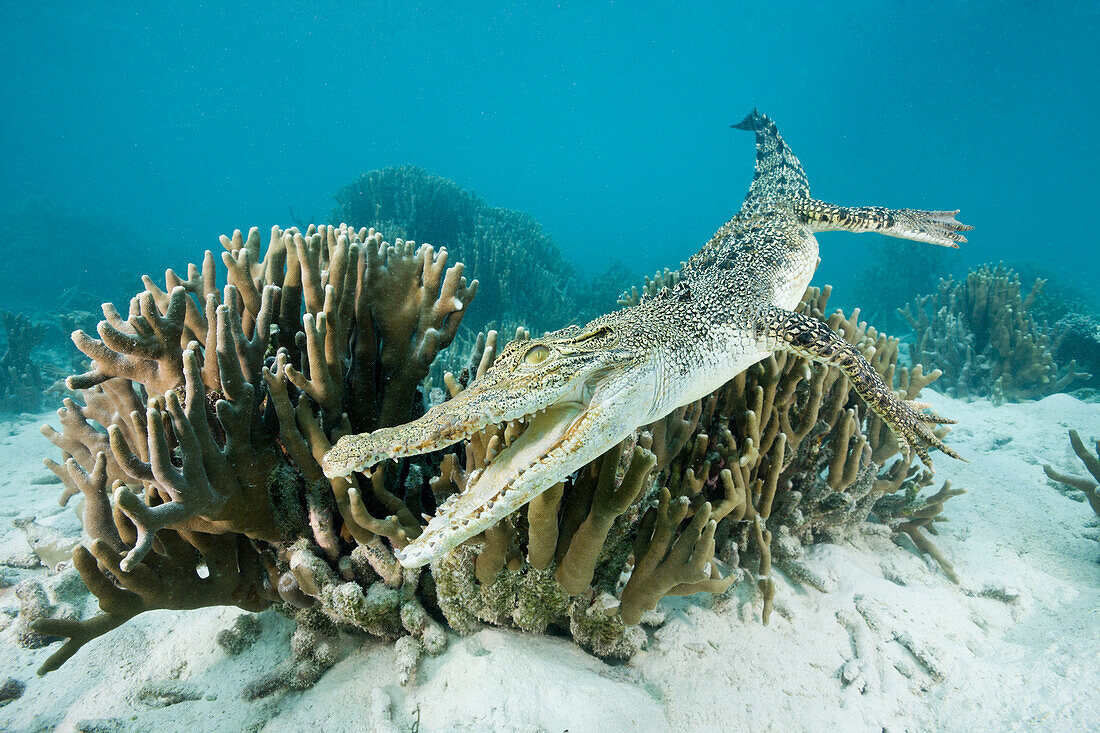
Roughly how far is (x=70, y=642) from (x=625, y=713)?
2.63 m

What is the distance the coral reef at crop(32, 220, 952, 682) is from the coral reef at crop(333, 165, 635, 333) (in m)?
8.21

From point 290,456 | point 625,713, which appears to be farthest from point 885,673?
point 290,456

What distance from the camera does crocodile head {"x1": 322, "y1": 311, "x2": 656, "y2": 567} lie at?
1837mm

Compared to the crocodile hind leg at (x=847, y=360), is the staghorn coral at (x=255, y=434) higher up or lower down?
lower down

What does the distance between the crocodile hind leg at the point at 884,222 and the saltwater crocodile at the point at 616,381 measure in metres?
1.45

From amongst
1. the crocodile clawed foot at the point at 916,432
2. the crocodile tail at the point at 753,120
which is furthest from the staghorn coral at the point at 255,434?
the crocodile tail at the point at 753,120

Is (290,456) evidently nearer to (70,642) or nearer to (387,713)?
(70,642)

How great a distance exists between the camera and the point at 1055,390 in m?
8.45

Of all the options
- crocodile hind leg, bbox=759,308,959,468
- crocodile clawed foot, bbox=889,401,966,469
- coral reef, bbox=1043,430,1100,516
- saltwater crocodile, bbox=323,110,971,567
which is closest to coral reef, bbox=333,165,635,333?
saltwater crocodile, bbox=323,110,971,567

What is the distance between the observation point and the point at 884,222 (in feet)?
17.9

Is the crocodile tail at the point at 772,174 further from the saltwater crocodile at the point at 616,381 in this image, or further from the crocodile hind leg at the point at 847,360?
the crocodile hind leg at the point at 847,360

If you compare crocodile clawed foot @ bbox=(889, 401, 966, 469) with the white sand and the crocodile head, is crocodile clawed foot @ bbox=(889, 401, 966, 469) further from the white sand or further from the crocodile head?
the crocodile head

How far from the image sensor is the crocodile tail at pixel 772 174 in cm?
585

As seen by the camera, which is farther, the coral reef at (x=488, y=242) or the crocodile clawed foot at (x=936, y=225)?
the coral reef at (x=488, y=242)
